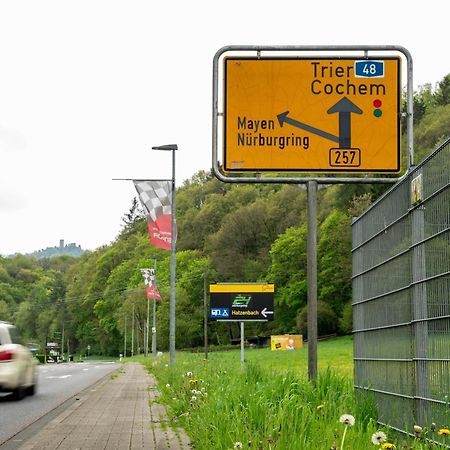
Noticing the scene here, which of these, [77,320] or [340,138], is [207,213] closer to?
[77,320]

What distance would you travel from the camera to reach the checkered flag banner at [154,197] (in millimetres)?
28406

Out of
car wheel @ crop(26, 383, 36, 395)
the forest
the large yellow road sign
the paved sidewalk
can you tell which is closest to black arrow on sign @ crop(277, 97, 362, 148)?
the large yellow road sign

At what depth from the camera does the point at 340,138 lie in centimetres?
995

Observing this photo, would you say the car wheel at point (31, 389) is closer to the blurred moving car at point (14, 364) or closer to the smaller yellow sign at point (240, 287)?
the blurred moving car at point (14, 364)

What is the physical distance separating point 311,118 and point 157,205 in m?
19.0

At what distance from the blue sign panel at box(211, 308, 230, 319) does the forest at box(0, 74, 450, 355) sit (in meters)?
30.9

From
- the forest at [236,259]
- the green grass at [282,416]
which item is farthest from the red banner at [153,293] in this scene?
the green grass at [282,416]

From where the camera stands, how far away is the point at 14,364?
1814 centimetres

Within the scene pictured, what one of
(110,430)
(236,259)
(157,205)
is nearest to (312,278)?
(110,430)

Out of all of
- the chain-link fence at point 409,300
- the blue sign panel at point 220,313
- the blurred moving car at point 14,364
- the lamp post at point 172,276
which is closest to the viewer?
the chain-link fence at point 409,300

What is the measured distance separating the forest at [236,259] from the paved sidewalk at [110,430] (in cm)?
5357

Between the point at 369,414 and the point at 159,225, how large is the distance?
20.7 m

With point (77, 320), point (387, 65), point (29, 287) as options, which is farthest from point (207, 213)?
point (387, 65)

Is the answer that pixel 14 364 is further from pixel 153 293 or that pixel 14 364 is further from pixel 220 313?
pixel 153 293
